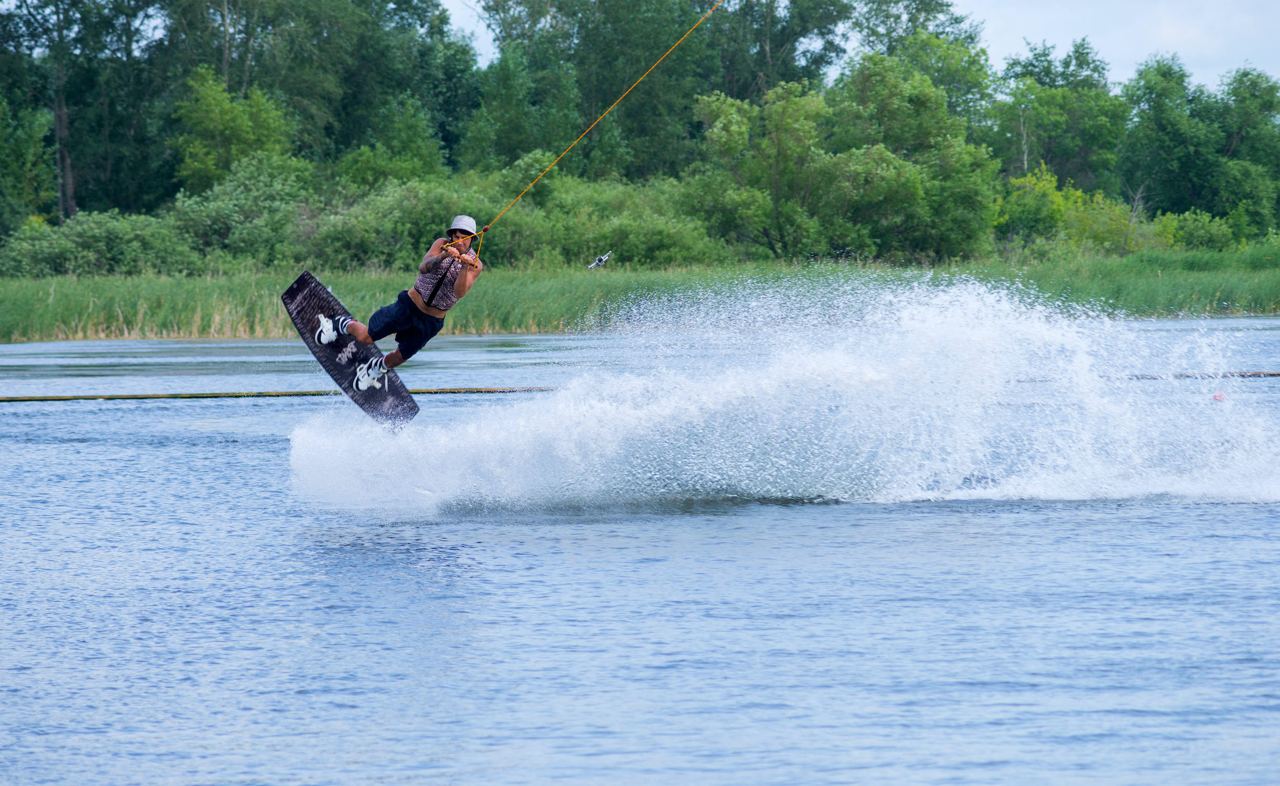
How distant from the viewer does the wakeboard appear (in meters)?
12.6

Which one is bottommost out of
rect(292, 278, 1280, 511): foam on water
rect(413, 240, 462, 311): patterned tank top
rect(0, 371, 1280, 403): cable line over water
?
rect(0, 371, 1280, 403): cable line over water

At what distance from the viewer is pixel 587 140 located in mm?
66438

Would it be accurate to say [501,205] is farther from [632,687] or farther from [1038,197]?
[632,687]

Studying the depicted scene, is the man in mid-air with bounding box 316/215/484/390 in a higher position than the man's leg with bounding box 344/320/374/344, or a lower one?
higher

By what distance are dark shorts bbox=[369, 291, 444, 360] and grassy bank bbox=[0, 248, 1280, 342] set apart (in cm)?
1900

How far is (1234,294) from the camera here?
3428 cm

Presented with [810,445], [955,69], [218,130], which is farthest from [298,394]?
[955,69]

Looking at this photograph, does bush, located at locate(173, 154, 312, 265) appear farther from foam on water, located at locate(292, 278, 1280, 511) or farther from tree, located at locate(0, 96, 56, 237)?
foam on water, located at locate(292, 278, 1280, 511)

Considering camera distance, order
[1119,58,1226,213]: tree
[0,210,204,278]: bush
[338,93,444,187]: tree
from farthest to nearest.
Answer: [1119,58,1226,213]: tree
[338,93,444,187]: tree
[0,210,204,278]: bush

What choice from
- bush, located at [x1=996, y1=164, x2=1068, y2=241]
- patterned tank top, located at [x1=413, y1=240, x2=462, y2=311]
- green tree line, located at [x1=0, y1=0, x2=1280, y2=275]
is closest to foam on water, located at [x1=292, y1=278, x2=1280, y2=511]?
patterned tank top, located at [x1=413, y1=240, x2=462, y2=311]

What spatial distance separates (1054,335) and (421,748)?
749cm

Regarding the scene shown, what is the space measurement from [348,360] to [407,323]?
1.08m

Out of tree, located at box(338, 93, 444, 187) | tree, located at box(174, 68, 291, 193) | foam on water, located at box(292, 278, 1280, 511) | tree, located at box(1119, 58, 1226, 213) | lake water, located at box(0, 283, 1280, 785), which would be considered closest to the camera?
lake water, located at box(0, 283, 1280, 785)

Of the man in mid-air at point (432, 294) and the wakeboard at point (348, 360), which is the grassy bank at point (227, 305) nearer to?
the wakeboard at point (348, 360)
